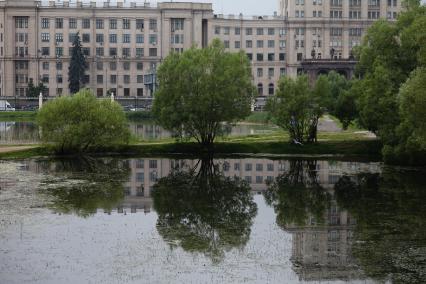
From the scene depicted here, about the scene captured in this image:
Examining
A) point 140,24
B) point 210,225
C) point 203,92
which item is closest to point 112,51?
point 140,24

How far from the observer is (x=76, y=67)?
496 ft

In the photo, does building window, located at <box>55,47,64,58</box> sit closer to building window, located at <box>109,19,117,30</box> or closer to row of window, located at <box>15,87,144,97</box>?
row of window, located at <box>15,87,144,97</box>

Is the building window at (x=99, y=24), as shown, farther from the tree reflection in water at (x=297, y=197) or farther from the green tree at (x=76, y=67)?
the tree reflection in water at (x=297, y=197)

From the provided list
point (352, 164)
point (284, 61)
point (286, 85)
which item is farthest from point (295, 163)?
point (284, 61)

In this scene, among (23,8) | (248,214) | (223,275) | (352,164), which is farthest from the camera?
(23,8)

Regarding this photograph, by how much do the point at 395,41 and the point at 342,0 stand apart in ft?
337

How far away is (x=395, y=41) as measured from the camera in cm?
6488

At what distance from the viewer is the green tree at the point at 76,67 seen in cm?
15100

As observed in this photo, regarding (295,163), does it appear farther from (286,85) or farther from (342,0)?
(342,0)

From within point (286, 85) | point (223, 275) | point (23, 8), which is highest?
point (23, 8)

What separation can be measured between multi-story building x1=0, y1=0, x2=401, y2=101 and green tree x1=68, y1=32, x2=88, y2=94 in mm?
8237

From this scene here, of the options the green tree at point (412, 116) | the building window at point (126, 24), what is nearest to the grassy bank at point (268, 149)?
the green tree at point (412, 116)

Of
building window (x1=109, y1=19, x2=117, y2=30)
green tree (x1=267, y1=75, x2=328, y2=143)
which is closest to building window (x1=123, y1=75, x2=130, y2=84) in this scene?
building window (x1=109, y1=19, x2=117, y2=30)

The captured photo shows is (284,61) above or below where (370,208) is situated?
above
